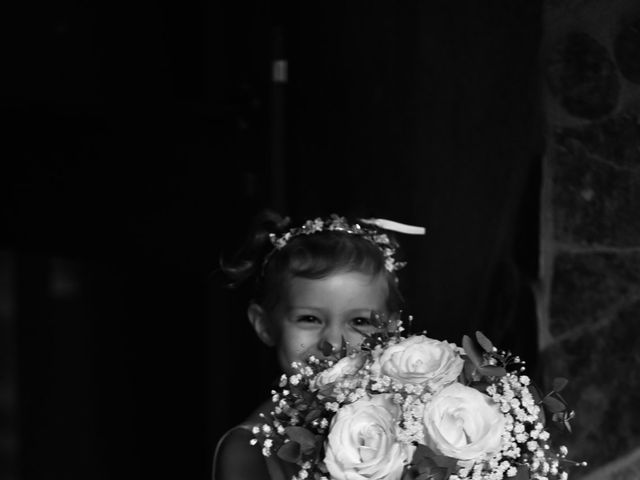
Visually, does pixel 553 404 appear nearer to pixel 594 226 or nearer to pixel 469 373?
pixel 469 373

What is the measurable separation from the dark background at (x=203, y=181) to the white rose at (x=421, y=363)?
0.97 m

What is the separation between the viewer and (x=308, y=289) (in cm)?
262

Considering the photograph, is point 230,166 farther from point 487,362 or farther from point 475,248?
point 487,362

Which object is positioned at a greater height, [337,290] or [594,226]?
[594,226]

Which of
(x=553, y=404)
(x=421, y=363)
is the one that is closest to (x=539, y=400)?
(x=553, y=404)

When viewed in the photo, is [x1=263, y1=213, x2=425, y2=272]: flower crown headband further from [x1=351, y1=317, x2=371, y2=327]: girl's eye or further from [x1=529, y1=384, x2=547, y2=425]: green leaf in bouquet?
[x1=529, y1=384, x2=547, y2=425]: green leaf in bouquet

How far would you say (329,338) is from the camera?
2.56m

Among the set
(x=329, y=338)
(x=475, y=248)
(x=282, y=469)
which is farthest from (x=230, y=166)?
(x=282, y=469)

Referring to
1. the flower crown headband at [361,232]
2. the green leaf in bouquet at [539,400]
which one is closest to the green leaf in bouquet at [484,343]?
the green leaf in bouquet at [539,400]

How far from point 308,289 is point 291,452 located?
78 centimetres

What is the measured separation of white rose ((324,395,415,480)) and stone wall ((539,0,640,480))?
106 centimetres

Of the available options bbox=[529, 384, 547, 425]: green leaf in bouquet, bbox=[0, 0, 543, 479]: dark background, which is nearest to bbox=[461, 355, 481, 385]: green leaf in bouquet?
bbox=[529, 384, 547, 425]: green leaf in bouquet

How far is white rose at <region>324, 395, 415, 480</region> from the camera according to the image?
1773 mm

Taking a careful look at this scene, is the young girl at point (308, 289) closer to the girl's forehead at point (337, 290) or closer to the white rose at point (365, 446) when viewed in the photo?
the girl's forehead at point (337, 290)
